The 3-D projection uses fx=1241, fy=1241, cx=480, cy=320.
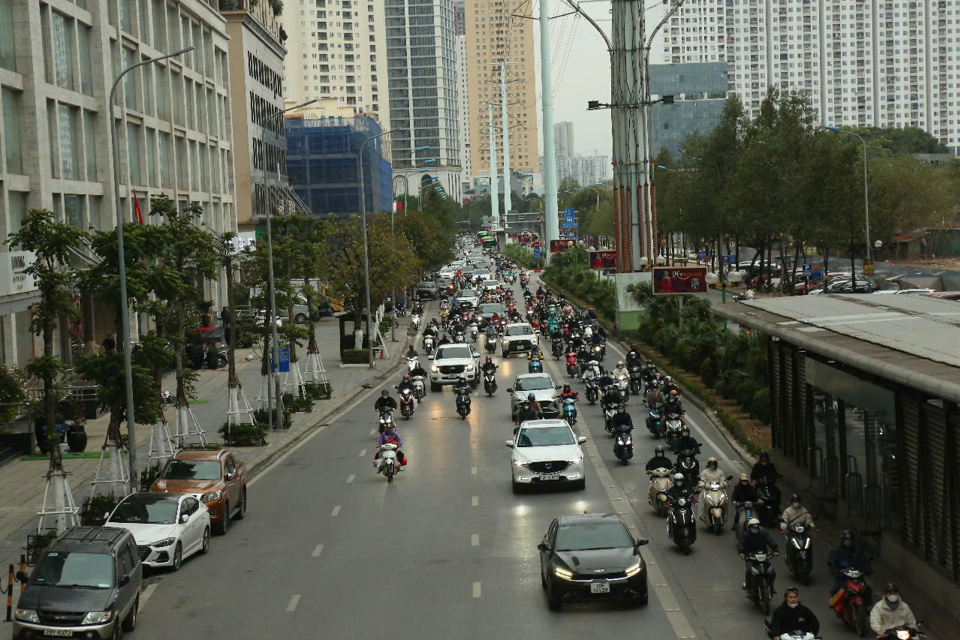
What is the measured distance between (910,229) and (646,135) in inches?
1460

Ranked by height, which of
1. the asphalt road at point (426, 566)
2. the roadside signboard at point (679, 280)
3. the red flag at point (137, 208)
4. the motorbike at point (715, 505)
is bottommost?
the asphalt road at point (426, 566)

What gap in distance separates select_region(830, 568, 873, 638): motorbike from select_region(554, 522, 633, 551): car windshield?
288 centimetres

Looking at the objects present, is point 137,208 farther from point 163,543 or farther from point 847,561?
point 847,561

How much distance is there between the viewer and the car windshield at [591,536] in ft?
54.2

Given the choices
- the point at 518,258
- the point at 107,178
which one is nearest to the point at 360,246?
the point at 107,178

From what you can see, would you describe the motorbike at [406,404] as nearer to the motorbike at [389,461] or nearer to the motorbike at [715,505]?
the motorbike at [389,461]

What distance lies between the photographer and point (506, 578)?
18.0 m

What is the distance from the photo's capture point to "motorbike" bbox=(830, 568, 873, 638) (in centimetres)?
1450

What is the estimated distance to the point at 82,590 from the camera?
1511cm

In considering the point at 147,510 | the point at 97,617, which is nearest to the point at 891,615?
the point at 97,617

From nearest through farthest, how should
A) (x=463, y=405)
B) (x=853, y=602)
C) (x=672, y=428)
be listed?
1. (x=853, y=602)
2. (x=672, y=428)
3. (x=463, y=405)

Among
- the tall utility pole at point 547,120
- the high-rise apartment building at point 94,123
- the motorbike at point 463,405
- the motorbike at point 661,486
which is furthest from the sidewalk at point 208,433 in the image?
the tall utility pole at point 547,120

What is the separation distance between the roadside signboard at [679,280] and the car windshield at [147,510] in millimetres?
31532

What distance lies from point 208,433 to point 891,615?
1035 inches
